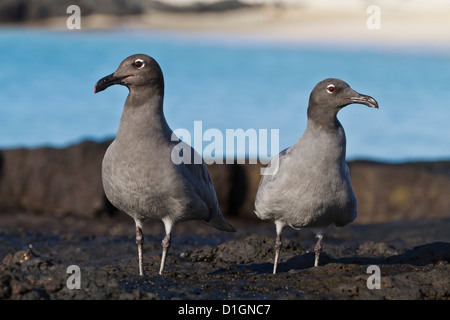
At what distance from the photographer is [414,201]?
54.5 ft

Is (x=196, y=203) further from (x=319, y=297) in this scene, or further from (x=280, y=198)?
(x=319, y=297)

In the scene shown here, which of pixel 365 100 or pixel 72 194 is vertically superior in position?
pixel 365 100

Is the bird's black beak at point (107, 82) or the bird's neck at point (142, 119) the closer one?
the bird's neck at point (142, 119)

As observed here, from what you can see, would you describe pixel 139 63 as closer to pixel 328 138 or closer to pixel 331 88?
pixel 331 88

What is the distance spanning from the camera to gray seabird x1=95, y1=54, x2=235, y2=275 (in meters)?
7.60

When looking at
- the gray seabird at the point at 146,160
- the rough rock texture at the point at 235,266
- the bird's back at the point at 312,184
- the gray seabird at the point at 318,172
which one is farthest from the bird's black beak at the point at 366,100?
the gray seabird at the point at 146,160

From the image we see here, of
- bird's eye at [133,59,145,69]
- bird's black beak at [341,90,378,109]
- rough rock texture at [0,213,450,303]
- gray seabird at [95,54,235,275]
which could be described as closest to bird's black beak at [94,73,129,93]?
gray seabird at [95,54,235,275]

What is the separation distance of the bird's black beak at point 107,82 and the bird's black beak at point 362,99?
8.69 feet

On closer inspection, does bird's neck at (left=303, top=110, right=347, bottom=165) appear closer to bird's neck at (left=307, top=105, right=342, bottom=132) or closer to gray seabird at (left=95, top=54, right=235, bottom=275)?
bird's neck at (left=307, top=105, right=342, bottom=132)

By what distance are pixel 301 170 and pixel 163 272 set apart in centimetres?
209

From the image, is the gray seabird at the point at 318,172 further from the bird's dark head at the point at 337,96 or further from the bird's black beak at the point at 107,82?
the bird's black beak at the point at 107,82

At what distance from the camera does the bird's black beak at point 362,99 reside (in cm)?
795

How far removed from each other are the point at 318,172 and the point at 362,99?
100cm
